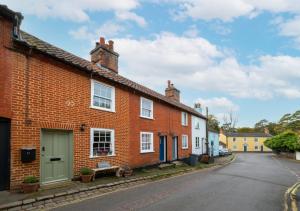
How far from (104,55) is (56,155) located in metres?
9.58

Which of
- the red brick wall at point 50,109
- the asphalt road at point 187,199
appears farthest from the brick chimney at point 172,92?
the asphalt road at point 187,199

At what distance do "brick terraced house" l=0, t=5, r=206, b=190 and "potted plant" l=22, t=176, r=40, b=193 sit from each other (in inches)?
16.2

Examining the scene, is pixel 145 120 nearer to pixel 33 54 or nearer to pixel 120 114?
pixel 120 114

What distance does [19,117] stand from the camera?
33.2ft

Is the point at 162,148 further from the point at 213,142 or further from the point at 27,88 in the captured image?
the point at 213,142

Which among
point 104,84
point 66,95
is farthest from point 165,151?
point 66,95

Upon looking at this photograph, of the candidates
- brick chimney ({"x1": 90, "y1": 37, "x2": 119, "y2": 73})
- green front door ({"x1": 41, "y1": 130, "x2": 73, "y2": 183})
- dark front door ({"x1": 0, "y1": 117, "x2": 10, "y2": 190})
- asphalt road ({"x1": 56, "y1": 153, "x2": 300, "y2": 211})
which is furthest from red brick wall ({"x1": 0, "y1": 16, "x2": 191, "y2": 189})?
brick chimney ({"x1": 90, "y1": 37, "x2": 119, "y2": 73})

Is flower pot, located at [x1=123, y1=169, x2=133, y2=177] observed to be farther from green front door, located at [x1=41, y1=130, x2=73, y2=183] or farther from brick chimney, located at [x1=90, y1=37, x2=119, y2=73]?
brick chimney, located at [x1=90, y1=37, x2=119, y2=73]

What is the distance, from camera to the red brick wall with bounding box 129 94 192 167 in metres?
17.9

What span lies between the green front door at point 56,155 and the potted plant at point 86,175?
20.9 inches

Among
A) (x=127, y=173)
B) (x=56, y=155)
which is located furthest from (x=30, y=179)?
(x=127, y=173)

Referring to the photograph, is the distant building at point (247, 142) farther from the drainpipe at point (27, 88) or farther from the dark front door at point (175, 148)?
the drainpipe at point (27, 88)

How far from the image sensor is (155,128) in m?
21.4

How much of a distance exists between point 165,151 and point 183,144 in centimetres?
511
